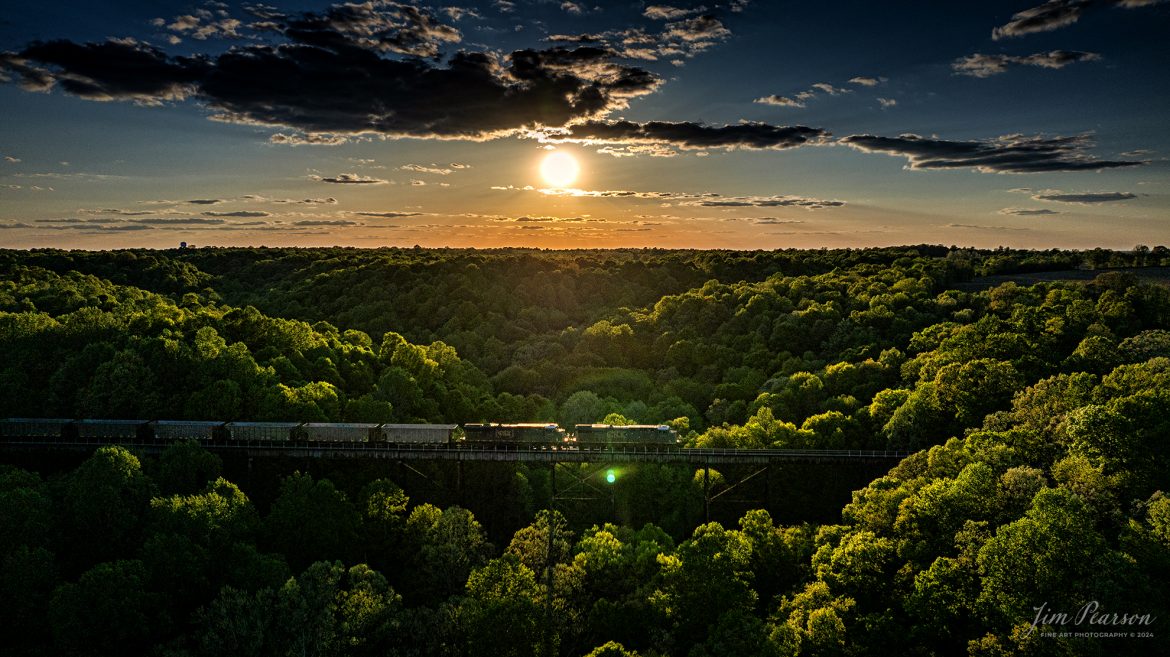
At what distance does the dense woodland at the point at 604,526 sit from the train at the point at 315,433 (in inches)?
177

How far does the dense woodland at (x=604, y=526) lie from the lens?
38875mm

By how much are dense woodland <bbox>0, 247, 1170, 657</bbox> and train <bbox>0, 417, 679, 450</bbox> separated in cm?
448

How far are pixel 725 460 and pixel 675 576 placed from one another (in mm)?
17184

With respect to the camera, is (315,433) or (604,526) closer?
(604,526)

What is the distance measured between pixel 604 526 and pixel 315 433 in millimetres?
28139

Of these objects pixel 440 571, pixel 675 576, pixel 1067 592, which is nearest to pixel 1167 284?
pixel 1067 592

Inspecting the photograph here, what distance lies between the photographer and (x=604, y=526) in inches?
2140

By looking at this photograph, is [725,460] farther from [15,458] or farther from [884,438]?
[15,458]

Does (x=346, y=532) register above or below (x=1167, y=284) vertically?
below

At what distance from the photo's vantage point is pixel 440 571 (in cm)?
4866

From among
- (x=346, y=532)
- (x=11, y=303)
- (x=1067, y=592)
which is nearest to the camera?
(x=1067, y=592)

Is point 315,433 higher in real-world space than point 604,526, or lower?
higher

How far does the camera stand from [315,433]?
214 feet

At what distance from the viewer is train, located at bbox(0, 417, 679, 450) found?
63.8 m
